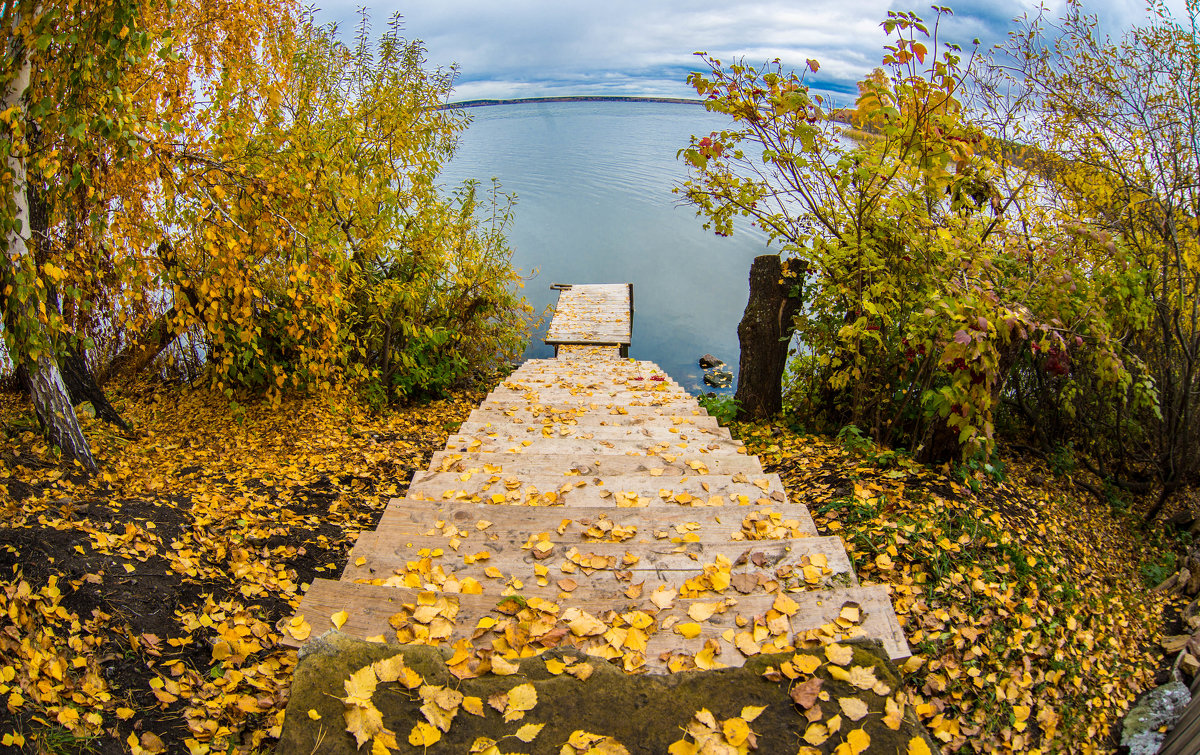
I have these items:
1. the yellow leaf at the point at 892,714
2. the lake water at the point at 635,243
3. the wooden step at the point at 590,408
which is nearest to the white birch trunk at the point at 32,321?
the wooden step at the point at 590,408

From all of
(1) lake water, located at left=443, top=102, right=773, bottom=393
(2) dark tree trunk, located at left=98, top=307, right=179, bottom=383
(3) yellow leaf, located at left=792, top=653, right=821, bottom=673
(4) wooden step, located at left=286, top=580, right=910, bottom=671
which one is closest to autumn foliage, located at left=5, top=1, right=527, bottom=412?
(2) dark tree trunk, located at left=98, top=307, right=179, bottom=383

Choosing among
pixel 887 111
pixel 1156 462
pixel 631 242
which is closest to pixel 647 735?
pixel 887 111

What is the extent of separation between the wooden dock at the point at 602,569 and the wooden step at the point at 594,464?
0.01 meters

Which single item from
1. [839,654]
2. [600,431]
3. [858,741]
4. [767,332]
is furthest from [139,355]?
[858,741]

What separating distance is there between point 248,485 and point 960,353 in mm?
4272

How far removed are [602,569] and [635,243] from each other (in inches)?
830

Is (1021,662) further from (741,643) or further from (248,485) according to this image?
(248,485)

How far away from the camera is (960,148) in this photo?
337 cm

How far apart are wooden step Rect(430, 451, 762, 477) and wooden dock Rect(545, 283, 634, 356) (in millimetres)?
7323

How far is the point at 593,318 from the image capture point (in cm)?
1173

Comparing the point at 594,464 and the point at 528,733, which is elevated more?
the point at 528,733

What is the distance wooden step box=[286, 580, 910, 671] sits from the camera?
1.68 meters

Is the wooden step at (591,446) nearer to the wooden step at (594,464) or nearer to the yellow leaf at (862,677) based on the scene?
the wooden step at (594,464)

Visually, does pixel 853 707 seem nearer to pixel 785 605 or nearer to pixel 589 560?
pixel 785 605
